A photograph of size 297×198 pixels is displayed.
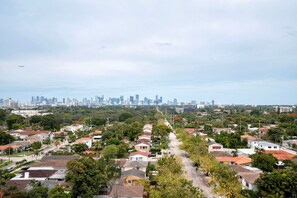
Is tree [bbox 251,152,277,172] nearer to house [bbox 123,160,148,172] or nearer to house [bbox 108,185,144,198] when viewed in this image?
house [bbox 123,160,148,172]

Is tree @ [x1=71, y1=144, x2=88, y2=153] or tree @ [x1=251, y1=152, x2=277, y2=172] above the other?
tree @ [x1=251, y1=152, x2=277, y2=172]

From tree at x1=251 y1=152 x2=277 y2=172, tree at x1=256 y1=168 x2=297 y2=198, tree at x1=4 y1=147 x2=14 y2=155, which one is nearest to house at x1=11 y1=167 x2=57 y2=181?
tree at x1=4 y1=147 x2=14 y2=155

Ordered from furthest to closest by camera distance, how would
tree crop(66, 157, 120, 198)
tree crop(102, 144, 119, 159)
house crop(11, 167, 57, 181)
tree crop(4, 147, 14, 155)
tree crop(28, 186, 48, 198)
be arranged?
tree crop(4, 147, 14, 155), tree crop(102, 144, 119, 159), house crop(11, 167, 57, 181), tree crop(66, 157, 120, 198), tree crop(28, 186, 48, 198)

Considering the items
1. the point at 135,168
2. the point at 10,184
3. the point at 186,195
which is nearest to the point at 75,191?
the point at 10,184

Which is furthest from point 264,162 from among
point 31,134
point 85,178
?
point 31,134

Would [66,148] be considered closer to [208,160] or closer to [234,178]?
[208,160]

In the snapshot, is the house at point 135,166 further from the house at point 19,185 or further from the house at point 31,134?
the house at point 31,134

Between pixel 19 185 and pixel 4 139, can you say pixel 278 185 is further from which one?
pixel 4 139
